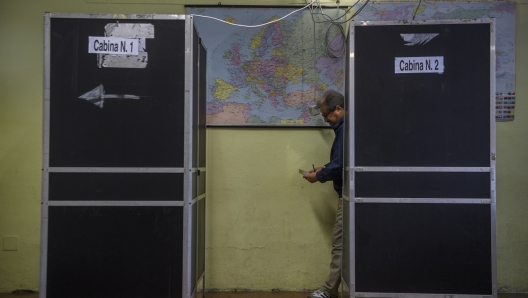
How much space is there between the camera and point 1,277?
13.8 ft

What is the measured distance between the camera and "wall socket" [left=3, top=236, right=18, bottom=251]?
13.8 ft

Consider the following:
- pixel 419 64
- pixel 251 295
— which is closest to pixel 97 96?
pixel 419 64

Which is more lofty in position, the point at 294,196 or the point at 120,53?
the point at 120,53

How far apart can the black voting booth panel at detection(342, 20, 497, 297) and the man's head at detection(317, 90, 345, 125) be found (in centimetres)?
74

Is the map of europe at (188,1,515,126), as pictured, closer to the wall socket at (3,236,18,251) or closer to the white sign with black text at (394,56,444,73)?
the white sign with black text at (394,56,444,73)

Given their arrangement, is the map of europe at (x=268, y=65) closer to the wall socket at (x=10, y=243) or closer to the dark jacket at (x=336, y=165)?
the dark jacket at (x=336, y=165)

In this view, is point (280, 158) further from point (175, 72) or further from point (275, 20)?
point (175, 72)

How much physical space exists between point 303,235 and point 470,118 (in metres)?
1.91

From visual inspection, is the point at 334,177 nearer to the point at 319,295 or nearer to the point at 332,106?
the point at 332,106

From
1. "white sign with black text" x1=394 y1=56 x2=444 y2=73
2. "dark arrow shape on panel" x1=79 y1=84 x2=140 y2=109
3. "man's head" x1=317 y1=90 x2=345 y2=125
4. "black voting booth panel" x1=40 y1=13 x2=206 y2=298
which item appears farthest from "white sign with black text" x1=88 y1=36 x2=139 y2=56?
"white sign with black text" x1=394 y1=56 x2=444 y2=73

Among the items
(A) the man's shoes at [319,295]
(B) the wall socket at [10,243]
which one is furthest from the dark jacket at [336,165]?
(B) the wall socket at [10,243]

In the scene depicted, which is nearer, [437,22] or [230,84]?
[437,22]

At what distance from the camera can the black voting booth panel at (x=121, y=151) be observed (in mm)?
2914

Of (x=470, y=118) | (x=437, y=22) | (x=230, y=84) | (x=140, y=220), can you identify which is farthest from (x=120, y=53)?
(x=470, y=118)
